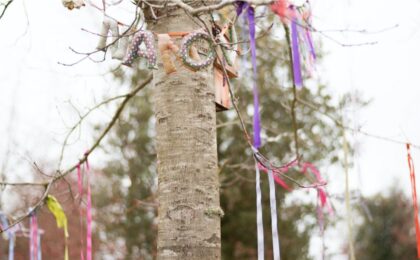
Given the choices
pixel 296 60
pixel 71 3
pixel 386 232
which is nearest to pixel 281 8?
pixel 296 60

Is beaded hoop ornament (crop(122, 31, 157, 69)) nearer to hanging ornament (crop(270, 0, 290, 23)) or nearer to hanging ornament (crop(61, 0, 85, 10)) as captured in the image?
hanging ornament (crop(61, 0, 85, 10))

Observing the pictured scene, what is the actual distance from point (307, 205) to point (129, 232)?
9.21 feet

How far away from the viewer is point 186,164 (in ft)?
7.15

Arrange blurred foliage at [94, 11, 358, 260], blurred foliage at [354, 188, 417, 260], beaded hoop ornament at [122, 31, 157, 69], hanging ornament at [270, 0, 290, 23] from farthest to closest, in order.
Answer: blurred foliage at [354, 188, 417, 260] → blurred foliage at [94, 11, 358, 260] → beaded hoop ornament at [122, 31, 157, 69] → hanging ornament at [270, 0, 290, 23]

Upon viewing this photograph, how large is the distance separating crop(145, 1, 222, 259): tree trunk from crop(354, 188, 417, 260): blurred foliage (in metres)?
10.9

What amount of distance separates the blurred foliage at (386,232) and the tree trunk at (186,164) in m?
10.9

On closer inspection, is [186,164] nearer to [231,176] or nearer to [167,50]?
[167,50]

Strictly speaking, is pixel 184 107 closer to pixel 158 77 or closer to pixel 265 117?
pixel 158 77

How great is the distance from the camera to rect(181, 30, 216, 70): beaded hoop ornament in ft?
7.22

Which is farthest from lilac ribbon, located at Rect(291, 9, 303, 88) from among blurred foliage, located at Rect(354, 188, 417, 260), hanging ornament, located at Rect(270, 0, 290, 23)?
blurred foliage, located at Rect(354, 188, 417, 260)

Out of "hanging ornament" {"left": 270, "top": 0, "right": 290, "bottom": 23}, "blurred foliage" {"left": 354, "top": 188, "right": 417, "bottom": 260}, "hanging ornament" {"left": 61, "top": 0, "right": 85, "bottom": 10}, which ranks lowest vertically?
"blurred foliage" {"left": 354, "top": 188, "right": 417, "bottom": 260}

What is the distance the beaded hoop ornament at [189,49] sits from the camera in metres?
2.20

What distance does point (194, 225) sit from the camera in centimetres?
212

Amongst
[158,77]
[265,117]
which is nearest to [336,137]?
[265,117]
